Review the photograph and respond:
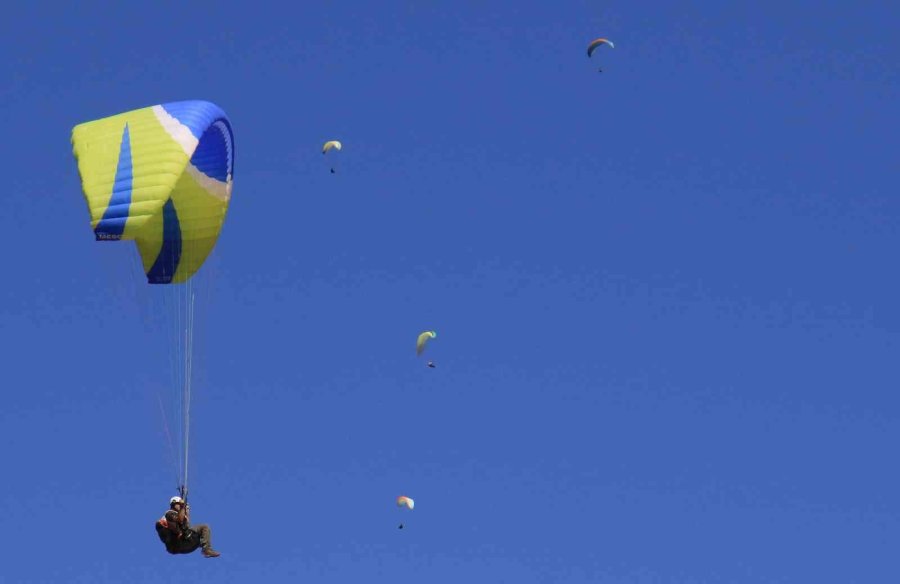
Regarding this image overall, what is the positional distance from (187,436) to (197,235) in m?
4.12

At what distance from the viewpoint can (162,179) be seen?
48.9 m

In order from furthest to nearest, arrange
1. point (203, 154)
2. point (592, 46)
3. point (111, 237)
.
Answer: point (592, 46) → point (203, 154) → point (111, 237)

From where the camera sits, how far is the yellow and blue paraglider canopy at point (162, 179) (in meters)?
48.6

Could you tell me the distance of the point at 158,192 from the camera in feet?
160

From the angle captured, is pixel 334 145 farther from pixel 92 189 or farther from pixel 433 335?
pixel 92 189

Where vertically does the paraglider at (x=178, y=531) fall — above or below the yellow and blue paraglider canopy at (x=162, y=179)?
below

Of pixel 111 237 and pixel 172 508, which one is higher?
pixel 111 237

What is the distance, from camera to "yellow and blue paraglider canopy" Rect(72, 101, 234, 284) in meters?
48.6

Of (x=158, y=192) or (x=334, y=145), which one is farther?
(x=334, y=145)

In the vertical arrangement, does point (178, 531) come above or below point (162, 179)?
below

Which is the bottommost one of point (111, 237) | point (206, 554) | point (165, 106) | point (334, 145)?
point (206, 554)

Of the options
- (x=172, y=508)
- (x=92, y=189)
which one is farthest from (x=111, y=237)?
(x=172, y=508)

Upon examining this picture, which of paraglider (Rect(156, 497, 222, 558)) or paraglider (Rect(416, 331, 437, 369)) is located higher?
paraglider (Rect(416, 331, 437, 369))

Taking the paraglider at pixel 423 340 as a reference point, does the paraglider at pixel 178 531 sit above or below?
below
